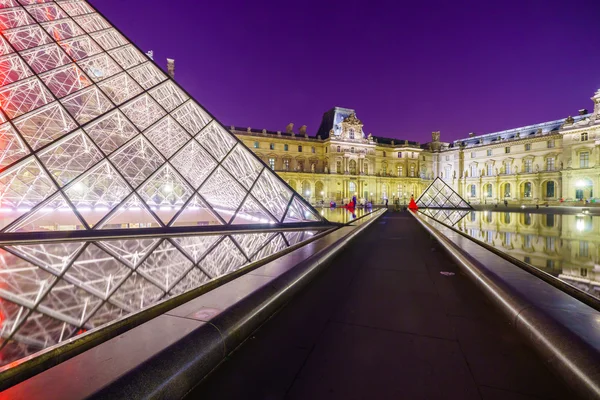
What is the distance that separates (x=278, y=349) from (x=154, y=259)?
11.3 ft

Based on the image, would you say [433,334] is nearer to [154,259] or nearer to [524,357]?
[524,357]

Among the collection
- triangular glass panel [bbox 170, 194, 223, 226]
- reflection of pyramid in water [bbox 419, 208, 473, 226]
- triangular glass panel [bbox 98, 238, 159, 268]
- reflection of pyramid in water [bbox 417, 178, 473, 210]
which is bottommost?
triangular glass panel [bbox 98, 238, 159, 268]

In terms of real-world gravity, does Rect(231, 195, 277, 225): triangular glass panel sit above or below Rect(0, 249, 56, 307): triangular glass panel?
above

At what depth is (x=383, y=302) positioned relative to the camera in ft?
8.96

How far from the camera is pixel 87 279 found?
335cm

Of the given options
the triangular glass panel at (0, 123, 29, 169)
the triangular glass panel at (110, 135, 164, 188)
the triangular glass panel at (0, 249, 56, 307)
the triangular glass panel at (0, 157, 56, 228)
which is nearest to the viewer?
the triangular glass panel at (0, 249, 56, 307)

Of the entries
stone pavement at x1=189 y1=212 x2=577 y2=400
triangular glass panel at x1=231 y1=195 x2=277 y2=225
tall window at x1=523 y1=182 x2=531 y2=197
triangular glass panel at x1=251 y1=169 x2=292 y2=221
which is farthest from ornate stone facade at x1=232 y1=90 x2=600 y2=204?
stone pavement at x1=189 y1=212 x2=577 y2=400

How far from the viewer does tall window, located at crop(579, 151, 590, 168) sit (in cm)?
3414

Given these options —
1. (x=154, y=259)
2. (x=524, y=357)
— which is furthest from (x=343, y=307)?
(x=154, y=259)

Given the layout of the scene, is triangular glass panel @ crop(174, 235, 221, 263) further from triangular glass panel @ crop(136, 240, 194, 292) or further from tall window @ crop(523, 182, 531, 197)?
tall window @ crop(523, 182, 531, 197)

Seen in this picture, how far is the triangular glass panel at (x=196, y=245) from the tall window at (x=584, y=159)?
155 feet

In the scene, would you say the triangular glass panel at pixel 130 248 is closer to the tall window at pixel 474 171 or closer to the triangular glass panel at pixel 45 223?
the triangular glass panel at pixel 45 223

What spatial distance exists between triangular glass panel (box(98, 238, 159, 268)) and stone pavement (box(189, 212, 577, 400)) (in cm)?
310

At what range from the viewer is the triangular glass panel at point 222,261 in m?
3.73
